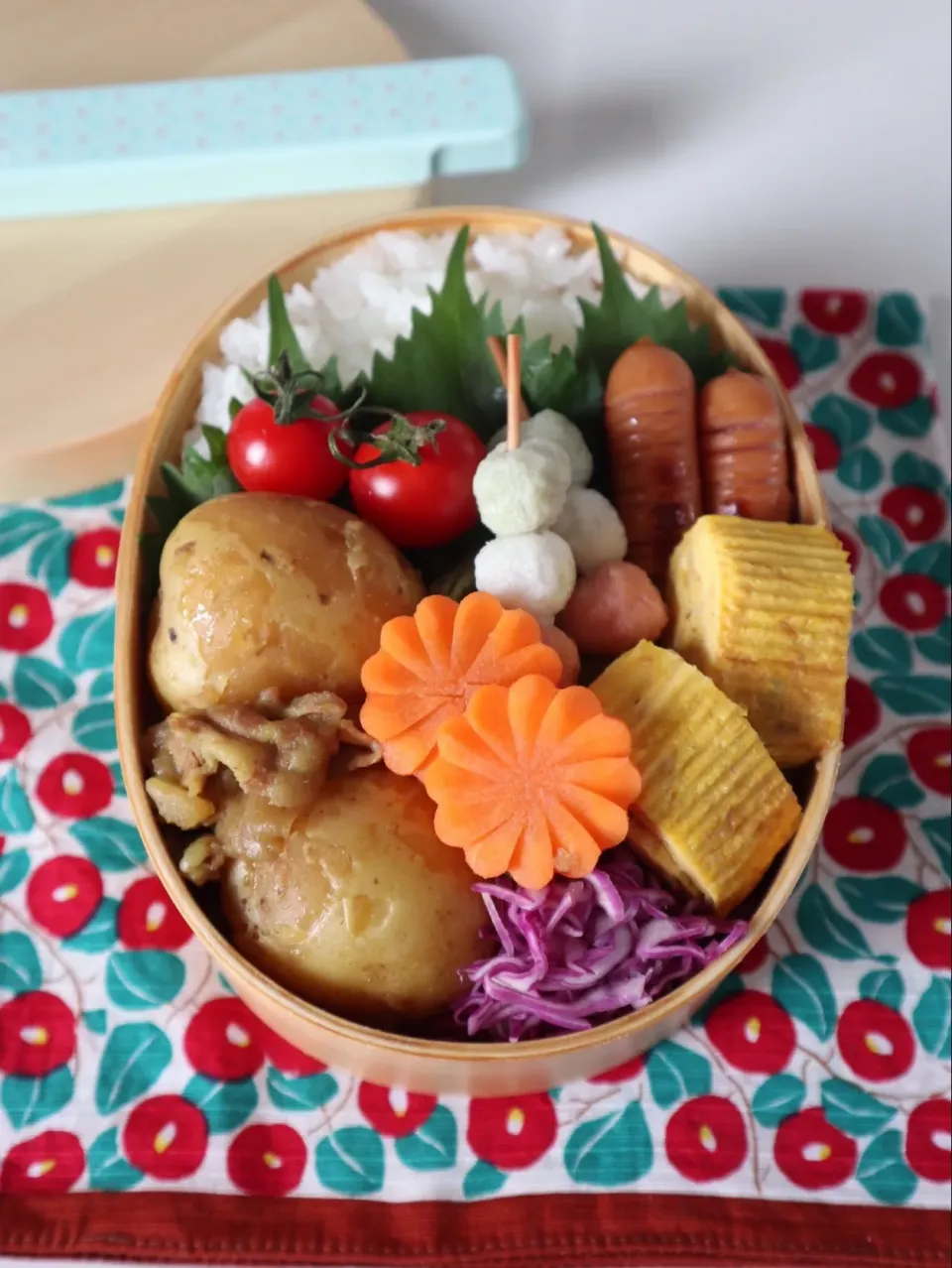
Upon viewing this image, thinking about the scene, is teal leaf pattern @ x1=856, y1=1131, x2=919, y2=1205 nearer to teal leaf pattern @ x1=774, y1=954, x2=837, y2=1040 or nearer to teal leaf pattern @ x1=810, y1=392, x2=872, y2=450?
teal leaf pattern @ x1=774, y1=954, x2=837, y2=1040

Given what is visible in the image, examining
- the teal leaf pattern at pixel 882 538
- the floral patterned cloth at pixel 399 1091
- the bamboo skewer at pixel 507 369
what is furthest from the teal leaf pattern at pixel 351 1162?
the teal leaf pattern at pixel 882 538

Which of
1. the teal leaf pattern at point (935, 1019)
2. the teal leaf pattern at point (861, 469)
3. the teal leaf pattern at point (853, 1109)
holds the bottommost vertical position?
the teal leaf pattern at point (853, 1109)

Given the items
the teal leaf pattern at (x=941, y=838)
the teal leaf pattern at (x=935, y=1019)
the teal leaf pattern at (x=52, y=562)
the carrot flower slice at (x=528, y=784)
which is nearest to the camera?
the carrot flower slice at (x=528, y=784)

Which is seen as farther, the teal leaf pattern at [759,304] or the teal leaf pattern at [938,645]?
the teal leaf pattern at [759,304]

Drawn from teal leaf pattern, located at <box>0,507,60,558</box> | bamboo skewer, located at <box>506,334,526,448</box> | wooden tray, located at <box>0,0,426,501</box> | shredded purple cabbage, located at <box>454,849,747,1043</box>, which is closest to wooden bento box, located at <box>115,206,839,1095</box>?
shredded purple cabbage, located at <box>454,849,747,1043</box>

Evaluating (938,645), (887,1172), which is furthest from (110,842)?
(938,645)

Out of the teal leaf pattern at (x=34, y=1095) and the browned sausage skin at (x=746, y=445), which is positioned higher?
the browned sausage skin at (x=746, y=445)

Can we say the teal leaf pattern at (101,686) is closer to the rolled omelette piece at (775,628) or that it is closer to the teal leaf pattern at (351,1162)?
the teal leaf pattern at (351,1162)
